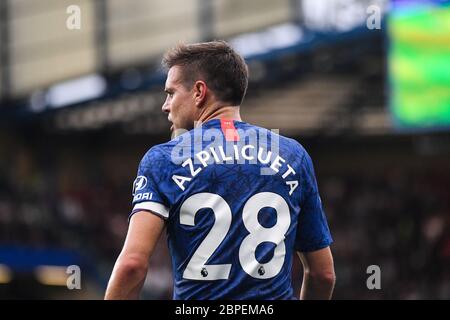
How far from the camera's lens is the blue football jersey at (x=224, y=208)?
326 cm

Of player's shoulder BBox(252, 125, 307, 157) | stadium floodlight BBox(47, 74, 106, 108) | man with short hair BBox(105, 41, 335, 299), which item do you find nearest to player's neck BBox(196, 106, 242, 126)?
man with short hair BBox(105, 41, 335, 299)

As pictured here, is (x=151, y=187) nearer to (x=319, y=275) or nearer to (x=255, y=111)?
(x=319, y=275)

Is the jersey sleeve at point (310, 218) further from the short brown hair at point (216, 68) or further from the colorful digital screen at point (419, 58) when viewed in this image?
the colorful digital screen at point (419, 58)

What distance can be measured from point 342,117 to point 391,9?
14.0ft

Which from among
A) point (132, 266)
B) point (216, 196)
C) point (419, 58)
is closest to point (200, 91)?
point (216, 196)

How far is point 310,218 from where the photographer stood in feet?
11.6

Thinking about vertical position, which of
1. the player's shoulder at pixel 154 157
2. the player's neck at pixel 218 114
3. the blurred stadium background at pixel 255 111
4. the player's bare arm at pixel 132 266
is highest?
the player's neck at pixel 218 114

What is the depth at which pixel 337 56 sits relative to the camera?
53.2 feet

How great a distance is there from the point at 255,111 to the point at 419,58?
5.17 meters

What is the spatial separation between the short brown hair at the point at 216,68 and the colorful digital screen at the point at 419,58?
10.4 meters

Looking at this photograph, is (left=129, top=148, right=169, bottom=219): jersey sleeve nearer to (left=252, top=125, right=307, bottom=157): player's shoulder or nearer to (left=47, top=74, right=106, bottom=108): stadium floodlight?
(left=252, top=125, right=307, bottom=157): player's shoulder

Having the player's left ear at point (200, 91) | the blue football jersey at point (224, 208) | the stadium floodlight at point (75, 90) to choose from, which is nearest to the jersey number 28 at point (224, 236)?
the blue football jersey at point (224, 208)
